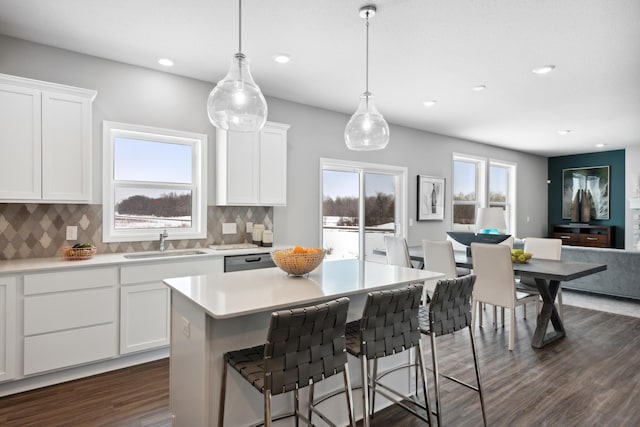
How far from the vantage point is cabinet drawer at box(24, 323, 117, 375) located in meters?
2.74

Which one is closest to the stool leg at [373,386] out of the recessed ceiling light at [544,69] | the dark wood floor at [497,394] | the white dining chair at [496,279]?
the dark wood floor at [497,394]

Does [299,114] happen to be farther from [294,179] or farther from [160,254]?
[160,254]

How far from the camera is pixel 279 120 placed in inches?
181

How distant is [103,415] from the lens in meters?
2.45

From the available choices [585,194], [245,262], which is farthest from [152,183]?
[585,194]

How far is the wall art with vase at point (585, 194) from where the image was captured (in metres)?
8.30

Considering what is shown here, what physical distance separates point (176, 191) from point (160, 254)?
0.71 m

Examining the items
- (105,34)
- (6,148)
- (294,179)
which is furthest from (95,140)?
(294,179)

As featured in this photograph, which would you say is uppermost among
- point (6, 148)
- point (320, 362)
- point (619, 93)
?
point (619, 93)

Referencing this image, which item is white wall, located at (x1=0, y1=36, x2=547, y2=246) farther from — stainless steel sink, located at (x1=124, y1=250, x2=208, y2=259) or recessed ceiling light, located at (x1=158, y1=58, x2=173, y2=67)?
stainless steel sink, located at (x1=124, y1=250, x2=208, y2=259)

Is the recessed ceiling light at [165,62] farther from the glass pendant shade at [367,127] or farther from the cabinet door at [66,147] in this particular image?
the glass pendant shade at [367,127]

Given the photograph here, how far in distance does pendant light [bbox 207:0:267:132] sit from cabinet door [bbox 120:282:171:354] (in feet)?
6.00

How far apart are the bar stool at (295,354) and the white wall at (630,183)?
869cm

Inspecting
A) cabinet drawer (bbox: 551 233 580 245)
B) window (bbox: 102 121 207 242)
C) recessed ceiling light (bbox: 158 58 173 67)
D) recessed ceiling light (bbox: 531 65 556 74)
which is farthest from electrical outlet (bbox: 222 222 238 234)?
cabinet drawer (bbox: 551 233 580 245)
